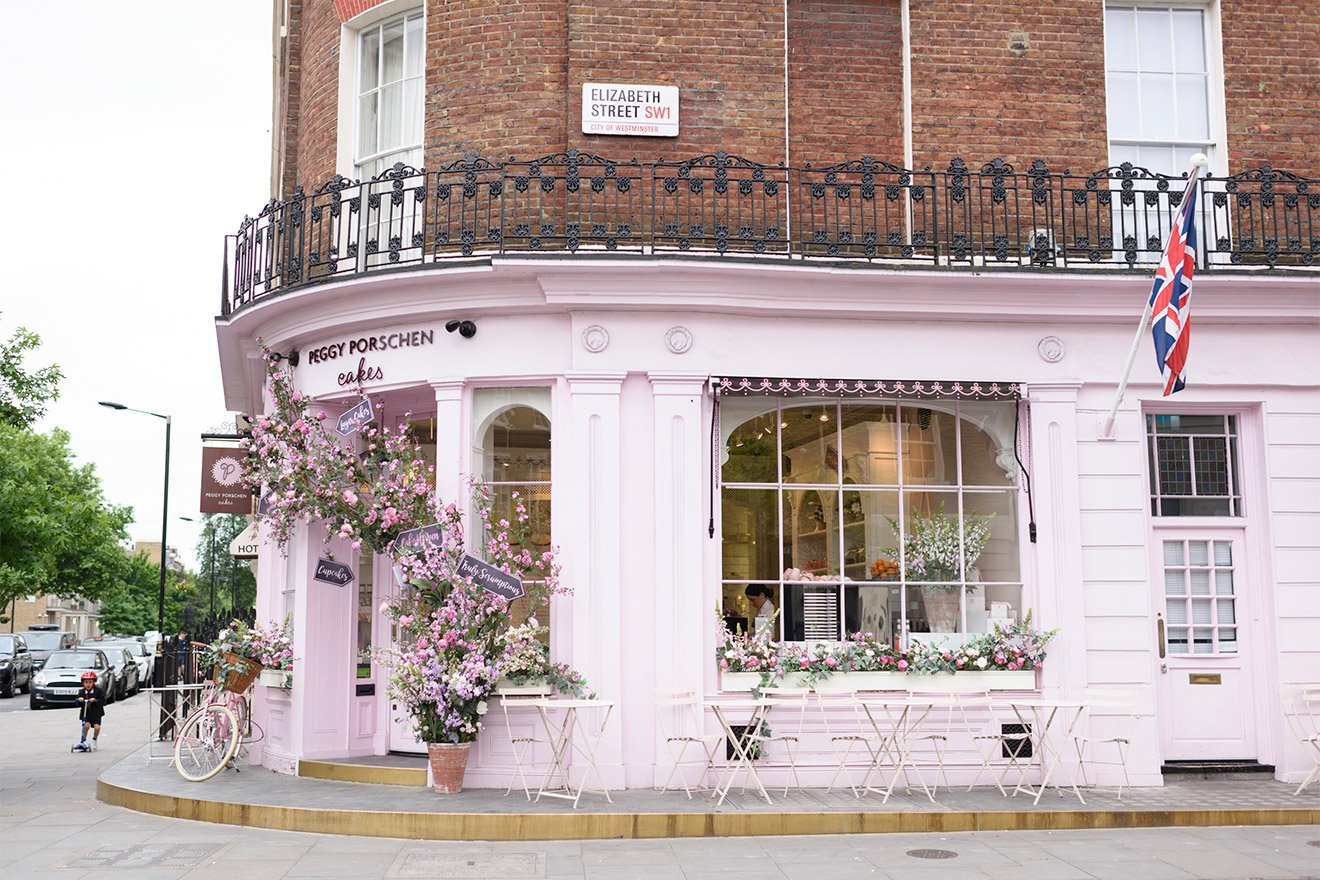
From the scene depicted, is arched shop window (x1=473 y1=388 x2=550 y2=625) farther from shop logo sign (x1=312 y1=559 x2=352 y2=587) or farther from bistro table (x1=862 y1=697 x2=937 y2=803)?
bistro table (x1=862 y1=697 x2=937 y2=803)

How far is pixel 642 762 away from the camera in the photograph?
11.0 m

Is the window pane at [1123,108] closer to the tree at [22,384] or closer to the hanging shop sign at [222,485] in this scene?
the hanging shop sign at [222,485]

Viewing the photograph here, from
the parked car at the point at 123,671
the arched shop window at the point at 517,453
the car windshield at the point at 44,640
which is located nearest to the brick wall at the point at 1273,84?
the arched shop window at the point at 517,453

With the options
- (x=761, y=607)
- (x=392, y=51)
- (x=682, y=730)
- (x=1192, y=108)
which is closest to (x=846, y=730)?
(x=761, y=607)

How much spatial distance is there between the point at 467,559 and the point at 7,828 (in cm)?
430

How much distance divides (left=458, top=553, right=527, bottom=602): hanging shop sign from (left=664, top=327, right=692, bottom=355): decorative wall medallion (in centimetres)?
249

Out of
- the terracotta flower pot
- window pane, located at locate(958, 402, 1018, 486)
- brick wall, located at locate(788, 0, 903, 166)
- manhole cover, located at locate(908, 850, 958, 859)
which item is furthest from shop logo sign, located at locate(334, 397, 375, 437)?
manhole cover, located at locate(908, 850, 958, 859)

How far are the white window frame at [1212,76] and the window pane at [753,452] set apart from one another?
436 cm

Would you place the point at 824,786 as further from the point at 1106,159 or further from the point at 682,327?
the point at 1106,159

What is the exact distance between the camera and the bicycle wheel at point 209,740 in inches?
470

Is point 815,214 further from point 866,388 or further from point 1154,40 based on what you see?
point 1154,40

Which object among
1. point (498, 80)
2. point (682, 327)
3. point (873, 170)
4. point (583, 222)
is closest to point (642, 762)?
point (682, 327)

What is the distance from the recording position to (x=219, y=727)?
1208 centimetres

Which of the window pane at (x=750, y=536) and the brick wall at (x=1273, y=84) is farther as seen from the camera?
the brick wall at (x=1273, y=84)
